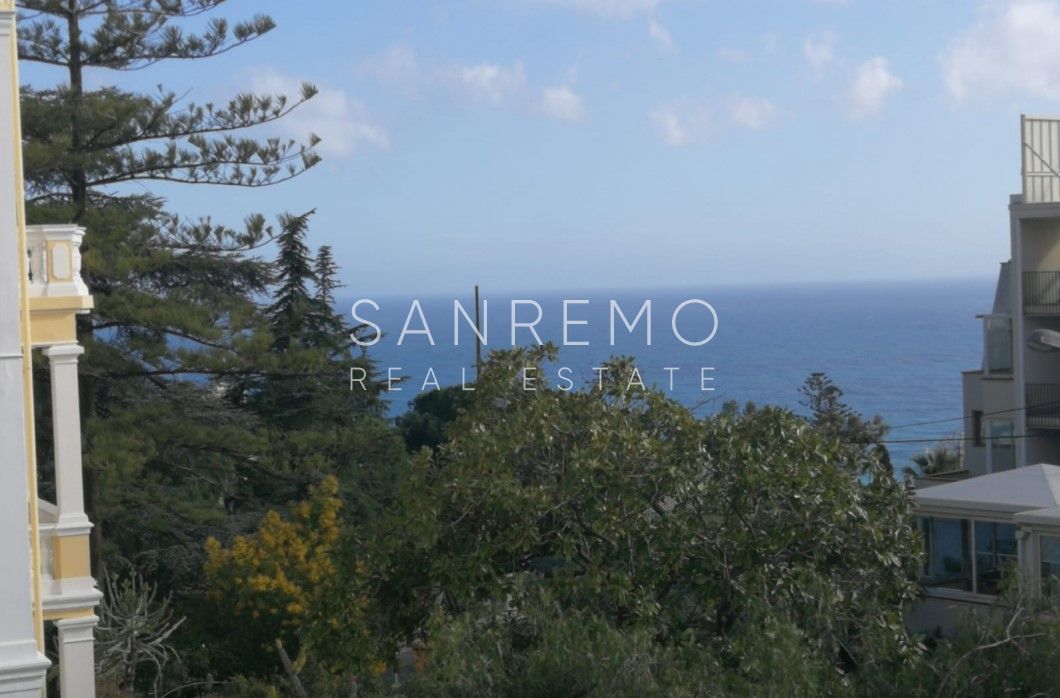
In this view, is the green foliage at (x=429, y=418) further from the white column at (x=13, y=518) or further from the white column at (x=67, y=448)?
the white column at (x=13, y=518)

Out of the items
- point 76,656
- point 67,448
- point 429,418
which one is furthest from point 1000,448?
point 429,418

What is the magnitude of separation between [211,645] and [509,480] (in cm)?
951

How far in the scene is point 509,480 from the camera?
812cm

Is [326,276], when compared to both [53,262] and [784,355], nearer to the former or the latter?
[53,262]

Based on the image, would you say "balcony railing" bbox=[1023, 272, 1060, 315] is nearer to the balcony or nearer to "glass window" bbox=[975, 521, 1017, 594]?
"glass window" bbox=[975, 521, 1017, 594]

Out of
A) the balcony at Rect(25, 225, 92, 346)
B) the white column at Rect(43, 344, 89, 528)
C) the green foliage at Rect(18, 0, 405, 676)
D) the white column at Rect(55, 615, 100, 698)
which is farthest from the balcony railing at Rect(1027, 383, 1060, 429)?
the balcony at Rect(25, 225, 92, 346)

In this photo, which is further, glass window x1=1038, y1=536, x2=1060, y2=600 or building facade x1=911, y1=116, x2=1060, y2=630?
building facade x1=911, y1=116, x2=1060, y2=630

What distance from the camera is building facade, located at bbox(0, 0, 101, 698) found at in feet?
20.9

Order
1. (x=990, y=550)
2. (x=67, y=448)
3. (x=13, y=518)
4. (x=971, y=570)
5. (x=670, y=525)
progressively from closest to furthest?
(x=13, y=518), (x=670, y=525), (x=67, y=448), (x=990, y=550), (x=971, y=570)

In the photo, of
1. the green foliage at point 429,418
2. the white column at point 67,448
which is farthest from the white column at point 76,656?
the green foliage at point 429,418

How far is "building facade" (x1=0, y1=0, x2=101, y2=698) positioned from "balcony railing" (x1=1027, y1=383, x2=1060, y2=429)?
15.8 meters

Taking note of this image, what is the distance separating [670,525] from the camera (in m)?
8.20

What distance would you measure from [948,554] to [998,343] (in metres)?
13.0

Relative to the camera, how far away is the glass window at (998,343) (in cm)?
2386
